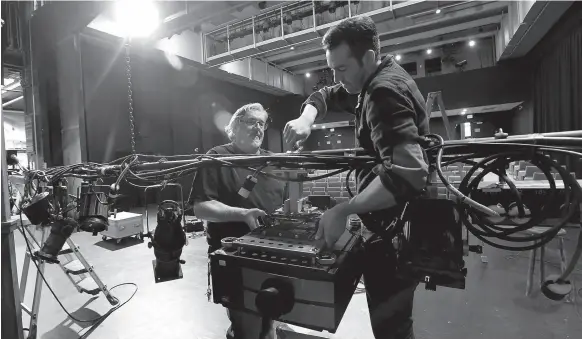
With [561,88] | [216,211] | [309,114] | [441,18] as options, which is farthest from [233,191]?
[561,88]

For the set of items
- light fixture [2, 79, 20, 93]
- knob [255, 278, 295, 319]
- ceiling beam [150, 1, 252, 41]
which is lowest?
knob [255, 278, 295, 319]

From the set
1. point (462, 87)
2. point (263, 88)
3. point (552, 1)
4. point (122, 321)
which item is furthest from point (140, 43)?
point (462, 87)

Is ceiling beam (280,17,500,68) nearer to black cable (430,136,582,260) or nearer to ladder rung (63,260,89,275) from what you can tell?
ladder rung (63,260,89,275)

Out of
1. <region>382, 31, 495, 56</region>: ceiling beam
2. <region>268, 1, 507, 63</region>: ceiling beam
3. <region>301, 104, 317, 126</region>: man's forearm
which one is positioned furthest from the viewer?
<region>382, 31, 495, 56</region>: ceiling beam

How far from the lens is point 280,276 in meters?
0.73

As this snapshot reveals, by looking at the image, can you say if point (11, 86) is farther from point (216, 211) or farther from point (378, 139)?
point (378, 139)

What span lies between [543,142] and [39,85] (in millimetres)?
6734

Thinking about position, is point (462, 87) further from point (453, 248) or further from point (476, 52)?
point (453, 248)

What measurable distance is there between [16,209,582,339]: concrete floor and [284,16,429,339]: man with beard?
1122mm

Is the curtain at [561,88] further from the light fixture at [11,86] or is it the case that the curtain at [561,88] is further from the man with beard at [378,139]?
the light fixture at [11,86]

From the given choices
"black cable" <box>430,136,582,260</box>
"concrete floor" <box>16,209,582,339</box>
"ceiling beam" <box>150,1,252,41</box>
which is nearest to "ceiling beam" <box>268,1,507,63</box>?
"ceiling beam" <box>150,1,252,41</box>

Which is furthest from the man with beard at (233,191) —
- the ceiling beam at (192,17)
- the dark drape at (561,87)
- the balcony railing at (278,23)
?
the dark drape at (561,87)

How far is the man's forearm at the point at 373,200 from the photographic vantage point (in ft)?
2.38

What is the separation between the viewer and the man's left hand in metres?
0.76
